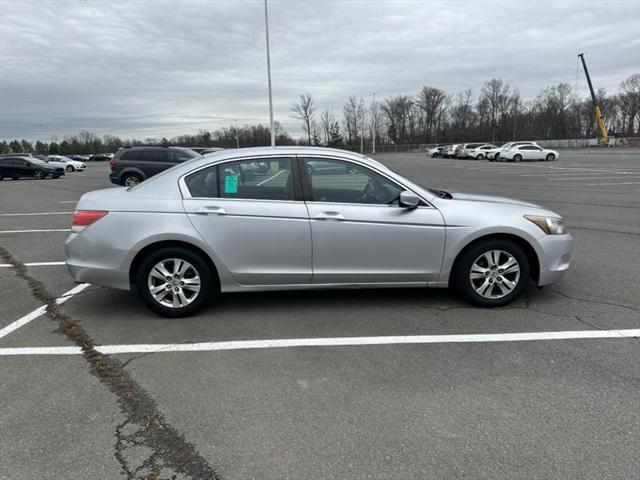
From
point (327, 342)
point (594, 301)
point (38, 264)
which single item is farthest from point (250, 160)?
point (38, 264)

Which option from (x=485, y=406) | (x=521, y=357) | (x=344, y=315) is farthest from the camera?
(x=344, y=315)

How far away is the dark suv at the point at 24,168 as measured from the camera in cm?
2995

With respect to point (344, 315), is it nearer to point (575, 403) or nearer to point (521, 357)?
point (521, 357)

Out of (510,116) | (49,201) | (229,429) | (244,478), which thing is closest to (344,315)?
(229,429)

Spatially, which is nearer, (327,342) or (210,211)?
(327,342)

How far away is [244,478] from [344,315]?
7.64ft

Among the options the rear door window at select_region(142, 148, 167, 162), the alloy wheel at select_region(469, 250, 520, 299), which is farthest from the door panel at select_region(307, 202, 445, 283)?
the rear door window at select_region(142, 148, 167, 162)

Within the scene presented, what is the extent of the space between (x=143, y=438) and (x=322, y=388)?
1189mm

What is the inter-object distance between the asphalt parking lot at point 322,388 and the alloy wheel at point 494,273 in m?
0.22

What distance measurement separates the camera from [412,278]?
181 inches

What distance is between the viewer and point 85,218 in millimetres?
4539

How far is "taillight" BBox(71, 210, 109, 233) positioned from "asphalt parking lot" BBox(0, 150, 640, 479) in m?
0.93

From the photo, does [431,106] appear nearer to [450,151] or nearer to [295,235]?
[450,151]

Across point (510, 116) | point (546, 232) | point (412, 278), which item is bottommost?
point (412, 278)
